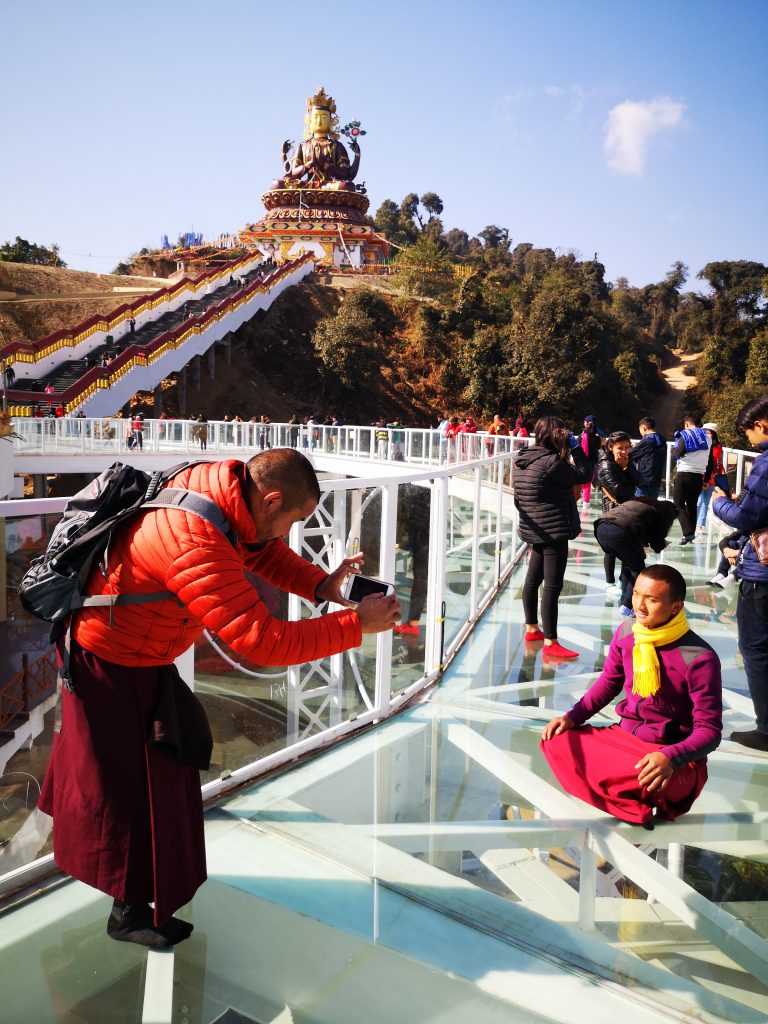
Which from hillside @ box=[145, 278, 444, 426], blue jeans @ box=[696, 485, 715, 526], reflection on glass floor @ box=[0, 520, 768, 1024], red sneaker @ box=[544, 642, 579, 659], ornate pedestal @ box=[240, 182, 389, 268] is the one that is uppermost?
ornate pedestal @ box=[240, 182, 389, 268]

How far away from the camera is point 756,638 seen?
9.92 feet

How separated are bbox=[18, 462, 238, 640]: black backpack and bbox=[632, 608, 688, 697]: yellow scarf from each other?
1.40m

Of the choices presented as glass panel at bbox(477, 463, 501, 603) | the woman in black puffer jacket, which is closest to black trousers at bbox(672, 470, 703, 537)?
glass panel at bbox(477, 463, 501, 603)

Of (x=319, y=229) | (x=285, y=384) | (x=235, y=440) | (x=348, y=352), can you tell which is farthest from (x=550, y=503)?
(x=319, y=229)

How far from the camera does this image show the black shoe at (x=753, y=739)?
3068mm

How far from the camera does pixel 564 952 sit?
1.90 meters

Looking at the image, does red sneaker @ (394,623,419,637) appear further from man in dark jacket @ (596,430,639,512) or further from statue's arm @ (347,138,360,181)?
statue's arm @ (347,138,360,181)

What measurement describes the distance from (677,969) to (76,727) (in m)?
1.55

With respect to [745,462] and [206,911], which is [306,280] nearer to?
[745,462]

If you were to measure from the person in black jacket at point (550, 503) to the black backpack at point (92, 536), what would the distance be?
9.59 feet

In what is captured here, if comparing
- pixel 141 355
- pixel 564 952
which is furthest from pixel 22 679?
pixel 141 355

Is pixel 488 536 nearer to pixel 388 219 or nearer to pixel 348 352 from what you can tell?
pixel 348 352

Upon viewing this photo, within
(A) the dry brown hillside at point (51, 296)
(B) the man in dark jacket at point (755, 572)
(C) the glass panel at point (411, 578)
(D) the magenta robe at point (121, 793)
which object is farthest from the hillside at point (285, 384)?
(D) the magenta robe at point (121, 793)

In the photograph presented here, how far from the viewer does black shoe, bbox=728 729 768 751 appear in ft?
10.1
